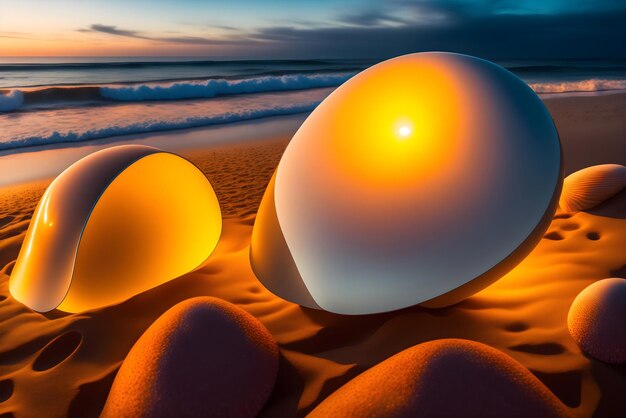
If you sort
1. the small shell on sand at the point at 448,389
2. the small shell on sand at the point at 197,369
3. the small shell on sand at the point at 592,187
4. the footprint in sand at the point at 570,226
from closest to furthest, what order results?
the small shell on sand at the point at 448,389
the small shell on sand at the point at 197,369
the footprint in sand at the point at 570,226
the small shell on sand at the point at 592,187

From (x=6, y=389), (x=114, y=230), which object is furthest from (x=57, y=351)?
(x=114, y=230)

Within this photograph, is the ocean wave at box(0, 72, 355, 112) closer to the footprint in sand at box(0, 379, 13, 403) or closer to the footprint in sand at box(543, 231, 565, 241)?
the footprint in sand at box(0, 379, 13, 403)

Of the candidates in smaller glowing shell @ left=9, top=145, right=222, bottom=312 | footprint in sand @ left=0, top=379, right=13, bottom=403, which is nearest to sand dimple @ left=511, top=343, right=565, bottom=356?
smaller glowing shell @ left=9, top=145, right=222, bottom=312

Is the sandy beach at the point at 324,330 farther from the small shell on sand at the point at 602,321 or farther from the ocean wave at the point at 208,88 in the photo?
the ocean wave at the point at 208,88

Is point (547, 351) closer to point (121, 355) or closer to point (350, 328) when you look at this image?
point (350, 328)

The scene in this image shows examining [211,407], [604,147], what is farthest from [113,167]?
[604,147]

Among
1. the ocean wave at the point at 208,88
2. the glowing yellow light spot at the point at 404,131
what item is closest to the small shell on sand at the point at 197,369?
the glowing yellow light spot at the point at 404,131
